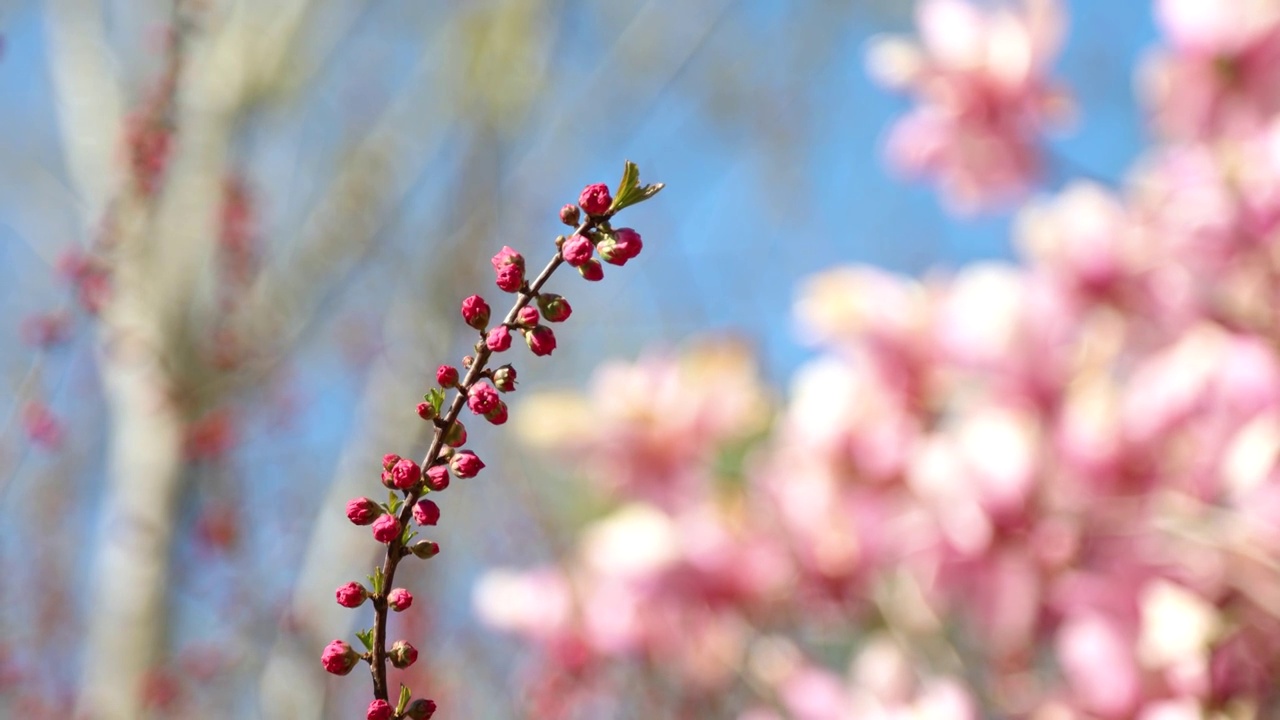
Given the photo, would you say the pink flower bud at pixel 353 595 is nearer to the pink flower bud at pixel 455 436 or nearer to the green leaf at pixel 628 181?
the pink flower bud at pixel 455 436

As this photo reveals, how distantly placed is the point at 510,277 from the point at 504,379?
1.4 inches

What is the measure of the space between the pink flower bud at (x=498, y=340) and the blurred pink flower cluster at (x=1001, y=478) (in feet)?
2.18

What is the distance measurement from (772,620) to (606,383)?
354mm

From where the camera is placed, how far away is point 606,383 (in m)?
1.41

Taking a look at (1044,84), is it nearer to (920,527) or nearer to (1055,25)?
(1055,25)

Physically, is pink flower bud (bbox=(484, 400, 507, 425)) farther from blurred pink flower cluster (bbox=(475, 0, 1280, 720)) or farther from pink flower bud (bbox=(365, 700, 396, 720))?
blurred pink flower cluster (bbox=(475, 0, 1280, 720))

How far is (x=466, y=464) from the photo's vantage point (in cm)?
37

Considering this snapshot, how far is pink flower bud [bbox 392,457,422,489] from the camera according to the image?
0.37 meters

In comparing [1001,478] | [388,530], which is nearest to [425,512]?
[388,530]

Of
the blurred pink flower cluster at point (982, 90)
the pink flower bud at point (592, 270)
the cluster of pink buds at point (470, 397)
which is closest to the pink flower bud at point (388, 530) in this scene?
the cluster of pink buds at point (470, 397)

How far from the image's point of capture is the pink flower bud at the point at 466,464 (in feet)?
1.21

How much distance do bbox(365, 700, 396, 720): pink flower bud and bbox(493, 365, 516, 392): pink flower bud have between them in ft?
0.36

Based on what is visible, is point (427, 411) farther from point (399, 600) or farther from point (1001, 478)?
point (1001, 478)

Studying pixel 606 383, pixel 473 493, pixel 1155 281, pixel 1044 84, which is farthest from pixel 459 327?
pixel 1155 281
